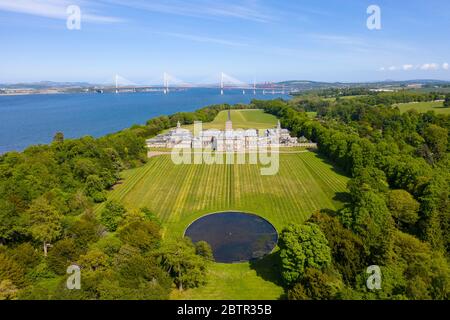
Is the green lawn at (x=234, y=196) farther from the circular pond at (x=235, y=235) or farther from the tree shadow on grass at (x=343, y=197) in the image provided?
the circular pond at (x=235, y=235)

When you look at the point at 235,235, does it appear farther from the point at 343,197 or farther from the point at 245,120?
the point at 245,120

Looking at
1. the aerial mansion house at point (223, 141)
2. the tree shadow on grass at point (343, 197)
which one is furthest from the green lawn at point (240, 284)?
the aerial mansion house at point (223, 141)

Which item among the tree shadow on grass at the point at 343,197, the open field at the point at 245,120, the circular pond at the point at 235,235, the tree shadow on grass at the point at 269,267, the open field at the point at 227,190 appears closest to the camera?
the tree shadow on grass at the point at 269,267

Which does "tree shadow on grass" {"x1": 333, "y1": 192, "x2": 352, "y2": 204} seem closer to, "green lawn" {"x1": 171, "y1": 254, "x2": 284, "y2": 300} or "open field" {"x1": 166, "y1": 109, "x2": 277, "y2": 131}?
"green lawn" {"x1": 171, "y1": 254, "x2": 284, "y2": 300}

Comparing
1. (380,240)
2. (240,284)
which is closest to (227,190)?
(240,284)
